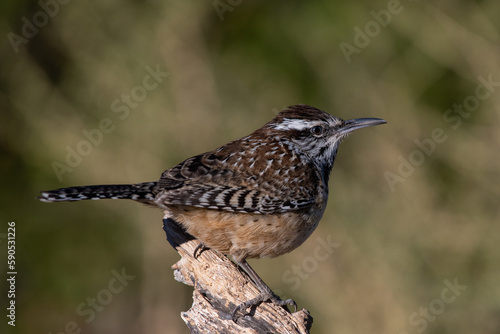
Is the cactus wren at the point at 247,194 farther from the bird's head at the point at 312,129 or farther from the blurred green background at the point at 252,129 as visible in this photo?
the blurred green background at the point at 252,129

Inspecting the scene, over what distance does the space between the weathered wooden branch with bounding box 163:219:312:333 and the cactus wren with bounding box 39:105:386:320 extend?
7 centimetres

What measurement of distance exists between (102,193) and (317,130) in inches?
59.2

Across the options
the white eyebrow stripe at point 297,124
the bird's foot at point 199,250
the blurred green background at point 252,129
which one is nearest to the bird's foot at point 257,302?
the bird's foot at point 199,250

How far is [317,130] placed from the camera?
13.0 feet

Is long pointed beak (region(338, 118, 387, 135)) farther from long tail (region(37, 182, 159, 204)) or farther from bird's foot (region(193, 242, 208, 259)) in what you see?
long tail (region(37, 182, 159, 204))

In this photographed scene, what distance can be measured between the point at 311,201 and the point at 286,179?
0.69ft

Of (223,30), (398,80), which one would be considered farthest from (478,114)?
(223,30)

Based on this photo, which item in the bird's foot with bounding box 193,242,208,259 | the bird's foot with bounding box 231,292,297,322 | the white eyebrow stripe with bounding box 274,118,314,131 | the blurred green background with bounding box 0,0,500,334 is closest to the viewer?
the bird's foot with bounding box 231,292,297,322

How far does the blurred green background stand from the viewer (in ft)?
18.1

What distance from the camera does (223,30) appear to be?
664cm

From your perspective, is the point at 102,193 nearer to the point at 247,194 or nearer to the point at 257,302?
the point at 247,194

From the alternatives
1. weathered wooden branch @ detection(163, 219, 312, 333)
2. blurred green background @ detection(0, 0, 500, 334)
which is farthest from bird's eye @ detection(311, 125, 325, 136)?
blurred green background @ detection(0, 0, 500, 334)

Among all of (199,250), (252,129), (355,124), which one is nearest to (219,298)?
(199,250)

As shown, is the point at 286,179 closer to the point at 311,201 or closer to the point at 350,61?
the point at 311,201
